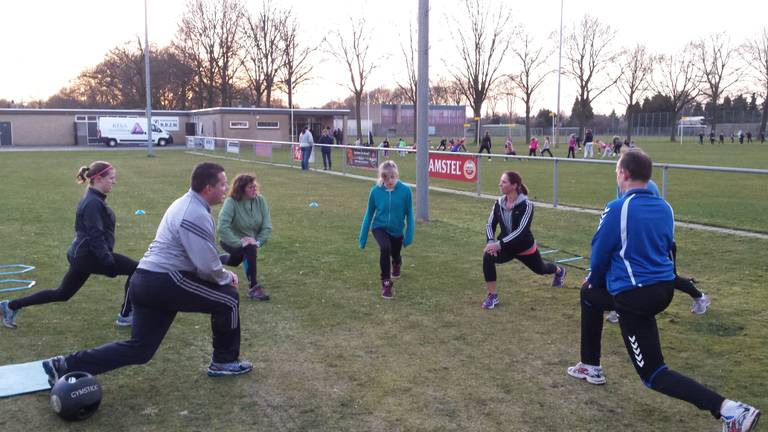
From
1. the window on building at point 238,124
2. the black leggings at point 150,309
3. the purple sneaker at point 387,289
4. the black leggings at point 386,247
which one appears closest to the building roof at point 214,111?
the window on building at point 238,124

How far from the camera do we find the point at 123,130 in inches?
2061

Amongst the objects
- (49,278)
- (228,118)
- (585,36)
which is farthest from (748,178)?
(585,36)

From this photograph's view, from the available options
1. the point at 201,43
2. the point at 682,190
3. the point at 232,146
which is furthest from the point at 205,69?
the point at 682,190

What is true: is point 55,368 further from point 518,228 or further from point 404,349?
point 518,228

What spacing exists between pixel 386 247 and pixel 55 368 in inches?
147

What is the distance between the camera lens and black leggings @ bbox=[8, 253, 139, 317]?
229 inches

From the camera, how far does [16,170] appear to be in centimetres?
2653

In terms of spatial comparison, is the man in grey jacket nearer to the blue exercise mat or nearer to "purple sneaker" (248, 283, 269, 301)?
the blue exercise mat

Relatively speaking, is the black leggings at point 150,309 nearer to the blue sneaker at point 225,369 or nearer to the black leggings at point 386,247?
the blue sneaker at point 225,369

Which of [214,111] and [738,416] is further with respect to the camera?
[214,111]

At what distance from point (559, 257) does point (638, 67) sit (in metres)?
69.0

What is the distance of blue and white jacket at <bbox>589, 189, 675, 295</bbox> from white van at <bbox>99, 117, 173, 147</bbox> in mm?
52666

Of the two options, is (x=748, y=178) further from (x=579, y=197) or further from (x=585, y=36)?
(x=585, y=36)

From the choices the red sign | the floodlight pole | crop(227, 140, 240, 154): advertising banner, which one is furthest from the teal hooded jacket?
crop(227, 140, 240, 154): advertising banner
